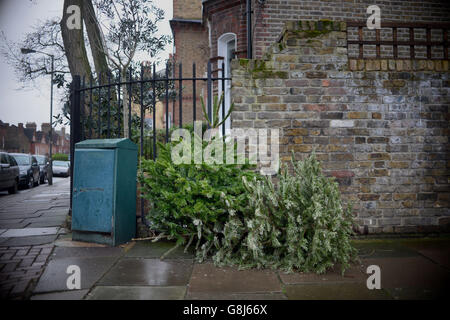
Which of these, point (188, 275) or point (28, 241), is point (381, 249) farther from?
point (28, 241)

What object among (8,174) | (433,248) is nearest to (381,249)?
(433,248)

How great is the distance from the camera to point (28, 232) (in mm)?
4465

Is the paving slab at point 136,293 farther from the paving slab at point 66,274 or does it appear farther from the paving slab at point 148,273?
the paving slab at point 66,274

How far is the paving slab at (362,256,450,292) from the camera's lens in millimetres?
2459

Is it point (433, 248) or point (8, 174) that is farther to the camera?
point (8, 174)

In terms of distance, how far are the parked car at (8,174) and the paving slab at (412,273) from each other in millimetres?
11725

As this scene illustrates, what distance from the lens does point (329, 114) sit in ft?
12.7

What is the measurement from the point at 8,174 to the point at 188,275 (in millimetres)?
11124

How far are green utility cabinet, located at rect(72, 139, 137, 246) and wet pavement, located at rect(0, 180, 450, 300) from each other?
0.18 meters

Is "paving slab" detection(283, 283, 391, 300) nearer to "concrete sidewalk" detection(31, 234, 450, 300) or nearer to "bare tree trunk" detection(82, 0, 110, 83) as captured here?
"concrete sidewalk" detection(31, 234, 450, 300)

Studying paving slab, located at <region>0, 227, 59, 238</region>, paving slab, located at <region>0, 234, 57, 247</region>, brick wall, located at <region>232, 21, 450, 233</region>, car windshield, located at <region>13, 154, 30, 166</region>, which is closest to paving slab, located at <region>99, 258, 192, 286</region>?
paving slab, located at <region>0, 234, 57, 247</region>
